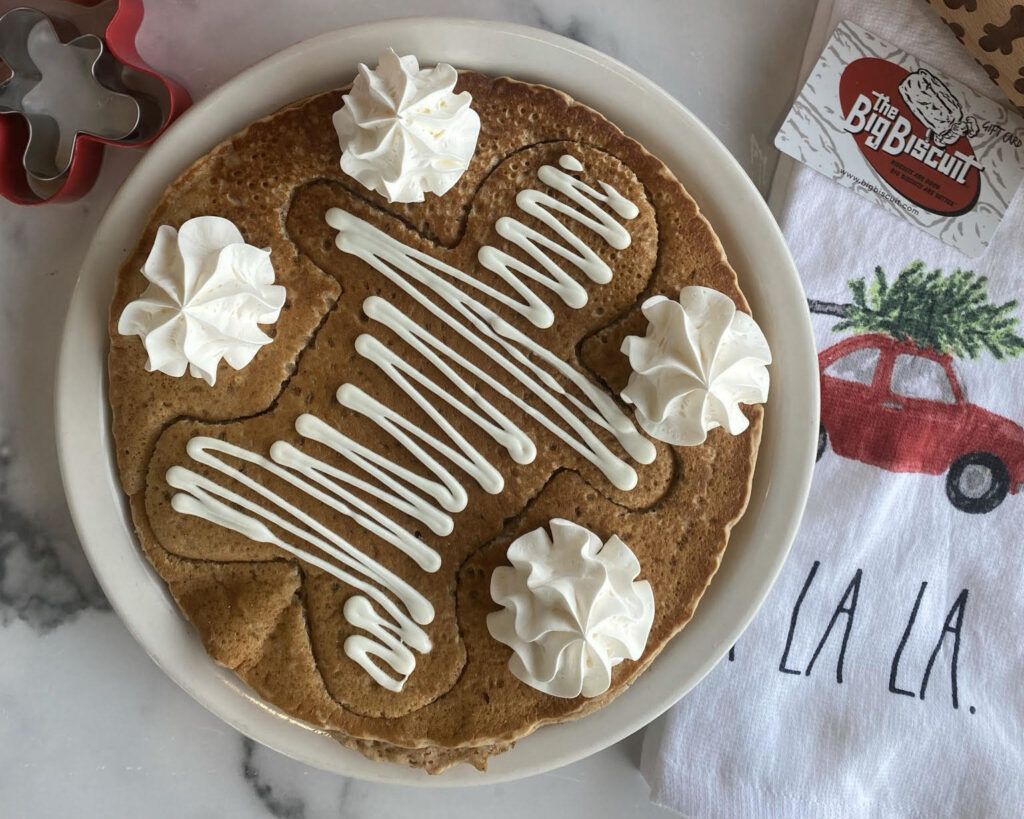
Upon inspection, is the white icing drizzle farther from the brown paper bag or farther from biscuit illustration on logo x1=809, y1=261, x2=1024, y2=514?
the brown paper bag

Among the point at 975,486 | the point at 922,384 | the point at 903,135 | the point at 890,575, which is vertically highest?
the point at 903,135

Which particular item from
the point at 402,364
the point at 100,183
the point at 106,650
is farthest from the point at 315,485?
the point at 100,183

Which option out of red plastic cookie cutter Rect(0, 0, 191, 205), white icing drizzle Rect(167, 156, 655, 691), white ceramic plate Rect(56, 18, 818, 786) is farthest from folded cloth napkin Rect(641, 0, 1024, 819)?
red plastic cookie cutter Rect(0, 0, 191, 205)

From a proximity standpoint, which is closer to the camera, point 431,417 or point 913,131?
point 431,417

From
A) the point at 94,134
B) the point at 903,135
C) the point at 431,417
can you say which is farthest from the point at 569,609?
the point at 94,134

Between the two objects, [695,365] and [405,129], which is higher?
[405,129]

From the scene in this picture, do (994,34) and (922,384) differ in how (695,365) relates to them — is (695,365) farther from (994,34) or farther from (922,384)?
(994,34)

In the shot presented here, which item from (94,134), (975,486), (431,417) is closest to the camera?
(431,417)

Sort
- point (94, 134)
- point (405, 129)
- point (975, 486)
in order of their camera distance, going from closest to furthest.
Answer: point (405, 129) < point (94, 134) < point (975, 486)
